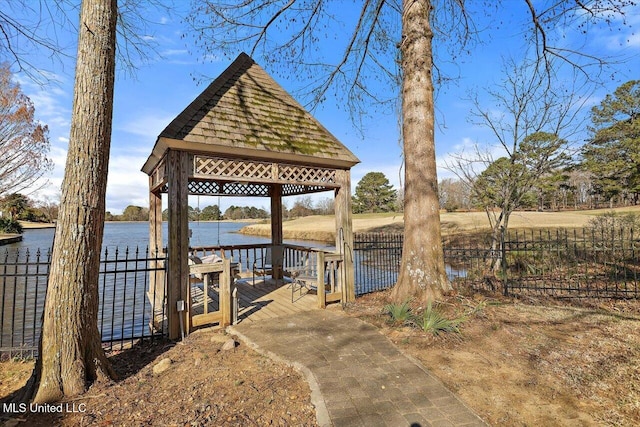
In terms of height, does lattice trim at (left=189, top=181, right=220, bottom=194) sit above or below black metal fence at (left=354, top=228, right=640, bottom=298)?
above

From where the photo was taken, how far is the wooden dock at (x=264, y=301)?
6.00 metres

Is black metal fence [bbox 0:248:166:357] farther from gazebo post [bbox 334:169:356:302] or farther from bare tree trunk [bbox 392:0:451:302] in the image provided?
bare tree trunk [bbox 392:0:451:302]

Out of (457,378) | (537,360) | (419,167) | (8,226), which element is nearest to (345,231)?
(419,167)

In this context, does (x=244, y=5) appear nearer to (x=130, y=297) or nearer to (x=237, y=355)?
(x=237, y=355)

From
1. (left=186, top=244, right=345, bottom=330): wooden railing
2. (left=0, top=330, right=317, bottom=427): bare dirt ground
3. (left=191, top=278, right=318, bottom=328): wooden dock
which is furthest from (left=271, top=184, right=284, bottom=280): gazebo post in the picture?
(left=0, top=330, right=317, bottom=427): bare dirt ground

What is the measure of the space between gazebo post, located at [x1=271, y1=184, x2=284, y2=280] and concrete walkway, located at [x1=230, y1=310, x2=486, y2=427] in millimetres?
3794

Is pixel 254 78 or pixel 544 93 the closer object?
pixel 254 78

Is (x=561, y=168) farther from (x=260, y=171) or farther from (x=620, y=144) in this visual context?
(x=260, y=171)

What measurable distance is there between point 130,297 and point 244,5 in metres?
9.99

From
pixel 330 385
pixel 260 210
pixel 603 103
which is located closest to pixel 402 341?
pixel 330 385

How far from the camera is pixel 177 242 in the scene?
16.4 ft

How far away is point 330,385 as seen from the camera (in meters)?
3.17

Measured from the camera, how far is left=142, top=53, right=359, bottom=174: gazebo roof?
5152 mm

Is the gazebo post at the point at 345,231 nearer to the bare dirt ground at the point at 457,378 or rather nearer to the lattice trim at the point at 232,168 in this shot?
the bare dirt ground at the point at 457,378
